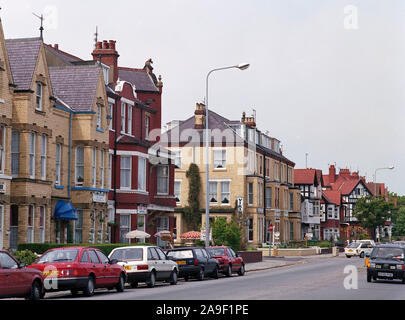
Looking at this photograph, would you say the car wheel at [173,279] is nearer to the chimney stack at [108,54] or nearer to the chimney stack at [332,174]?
the chimney stack at [108,54]

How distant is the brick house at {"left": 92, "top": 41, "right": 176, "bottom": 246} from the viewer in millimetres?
47156

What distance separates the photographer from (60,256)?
2380cm

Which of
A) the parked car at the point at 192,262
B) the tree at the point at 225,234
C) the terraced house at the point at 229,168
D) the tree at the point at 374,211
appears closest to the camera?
the parked car at the point at 192,262

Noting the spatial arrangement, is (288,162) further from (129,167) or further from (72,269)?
(72,269)

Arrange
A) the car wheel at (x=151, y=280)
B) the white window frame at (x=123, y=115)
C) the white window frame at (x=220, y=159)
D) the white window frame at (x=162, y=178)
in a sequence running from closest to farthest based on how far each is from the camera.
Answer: the car wheel at (x=151, y=280), the white window frame at (x=123, y=115), the white window frame at (x=162, y=178), the white window frame at (x=220, y=159)

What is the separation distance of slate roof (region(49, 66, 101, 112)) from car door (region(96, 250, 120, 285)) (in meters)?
17.9

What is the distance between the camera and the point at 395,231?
160m

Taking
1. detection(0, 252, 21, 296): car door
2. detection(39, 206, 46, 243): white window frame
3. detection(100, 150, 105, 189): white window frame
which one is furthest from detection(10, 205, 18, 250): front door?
detection(0, 252, 21, 296): car door

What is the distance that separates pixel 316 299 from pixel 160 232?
29426 mm

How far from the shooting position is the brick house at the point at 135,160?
47.2 m

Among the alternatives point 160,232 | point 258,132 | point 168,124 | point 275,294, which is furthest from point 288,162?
point 275,294

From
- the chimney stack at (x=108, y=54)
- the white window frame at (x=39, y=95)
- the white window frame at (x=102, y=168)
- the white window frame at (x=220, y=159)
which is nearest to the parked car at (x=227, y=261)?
the white window frame at (x=102, y=168)

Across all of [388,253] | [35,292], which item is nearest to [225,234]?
[388,253]

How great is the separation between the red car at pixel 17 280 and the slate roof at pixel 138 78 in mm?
35351
